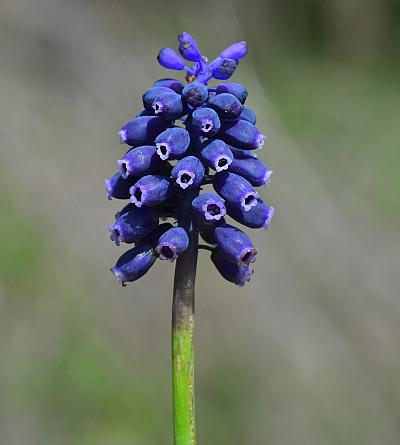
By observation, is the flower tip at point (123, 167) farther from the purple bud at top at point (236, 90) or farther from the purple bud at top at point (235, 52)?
the purple bud at top at point (235, 52)

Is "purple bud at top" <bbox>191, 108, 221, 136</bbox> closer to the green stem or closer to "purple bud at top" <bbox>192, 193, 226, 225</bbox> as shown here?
"purple bud at top" <bbox>192, 193, 226, 225</bbox>

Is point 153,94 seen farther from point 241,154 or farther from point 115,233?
point 115,233

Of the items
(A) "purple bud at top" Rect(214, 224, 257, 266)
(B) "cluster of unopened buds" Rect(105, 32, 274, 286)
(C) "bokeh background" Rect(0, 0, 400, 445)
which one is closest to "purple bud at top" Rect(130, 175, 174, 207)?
(B) "cluster of unopened buds" Rect(105, 32, 274, 286)

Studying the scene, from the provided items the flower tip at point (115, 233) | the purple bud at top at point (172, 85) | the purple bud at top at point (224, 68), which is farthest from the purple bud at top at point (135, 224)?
the purple bud at top at point (224, 68)

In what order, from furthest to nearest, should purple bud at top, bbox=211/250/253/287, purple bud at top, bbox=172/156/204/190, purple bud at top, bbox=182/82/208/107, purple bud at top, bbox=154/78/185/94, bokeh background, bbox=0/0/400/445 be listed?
bokeh background, bbox=0/0/400/445, purple bud at top, bbox=211/250/253/287, purple bud at top, bbox=154/78/185/94, purple bud at top, bbox=182/82/208/107, purple bud at top, bbox=172/156/204/190

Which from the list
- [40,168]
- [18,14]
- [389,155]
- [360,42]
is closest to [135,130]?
[40,168]

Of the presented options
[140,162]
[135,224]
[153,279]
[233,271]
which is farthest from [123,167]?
[153,279]
